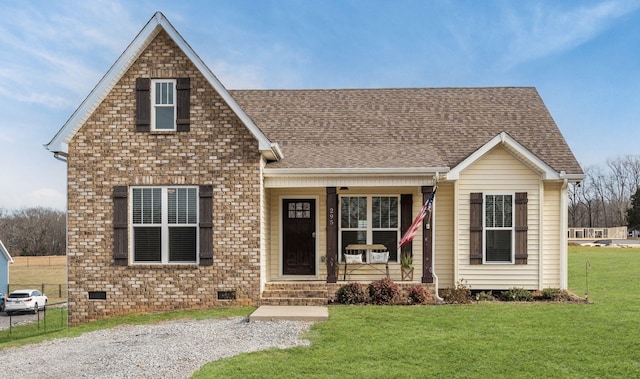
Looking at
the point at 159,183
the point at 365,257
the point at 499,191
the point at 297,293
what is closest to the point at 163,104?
the point at 159,183

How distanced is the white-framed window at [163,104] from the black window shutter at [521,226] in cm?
907

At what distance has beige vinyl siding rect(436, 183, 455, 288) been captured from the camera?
1438 cm

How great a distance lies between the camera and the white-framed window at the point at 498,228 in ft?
45.9

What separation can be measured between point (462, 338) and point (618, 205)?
289 feet

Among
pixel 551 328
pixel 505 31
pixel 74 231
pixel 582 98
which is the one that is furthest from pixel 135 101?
pixel 582 98

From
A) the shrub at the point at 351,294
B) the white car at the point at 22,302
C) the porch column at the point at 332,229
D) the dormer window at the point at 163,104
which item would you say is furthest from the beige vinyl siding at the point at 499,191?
the white car at the point at 22,302

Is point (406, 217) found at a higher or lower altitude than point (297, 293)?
higher

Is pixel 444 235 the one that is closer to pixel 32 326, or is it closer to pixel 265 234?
pixel 265 234

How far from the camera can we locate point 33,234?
79.1 metres

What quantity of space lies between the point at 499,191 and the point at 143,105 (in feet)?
30.8

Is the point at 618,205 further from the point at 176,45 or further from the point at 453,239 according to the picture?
the point at 176,45

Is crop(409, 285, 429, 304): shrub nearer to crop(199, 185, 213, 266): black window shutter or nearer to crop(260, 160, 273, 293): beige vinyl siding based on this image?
crop(260, 160, 273, 293): beige vinyl siding

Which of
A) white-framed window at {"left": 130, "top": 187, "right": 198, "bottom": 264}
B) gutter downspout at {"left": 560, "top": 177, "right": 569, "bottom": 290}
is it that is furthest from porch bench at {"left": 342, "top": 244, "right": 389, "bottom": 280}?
gutter downspout at {"left": 560, "top": 177, "right": 569, "bottom": 290}

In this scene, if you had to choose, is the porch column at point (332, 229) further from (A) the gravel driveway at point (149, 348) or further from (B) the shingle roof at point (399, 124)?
(A) the gravel driveway at point (149, 348)
